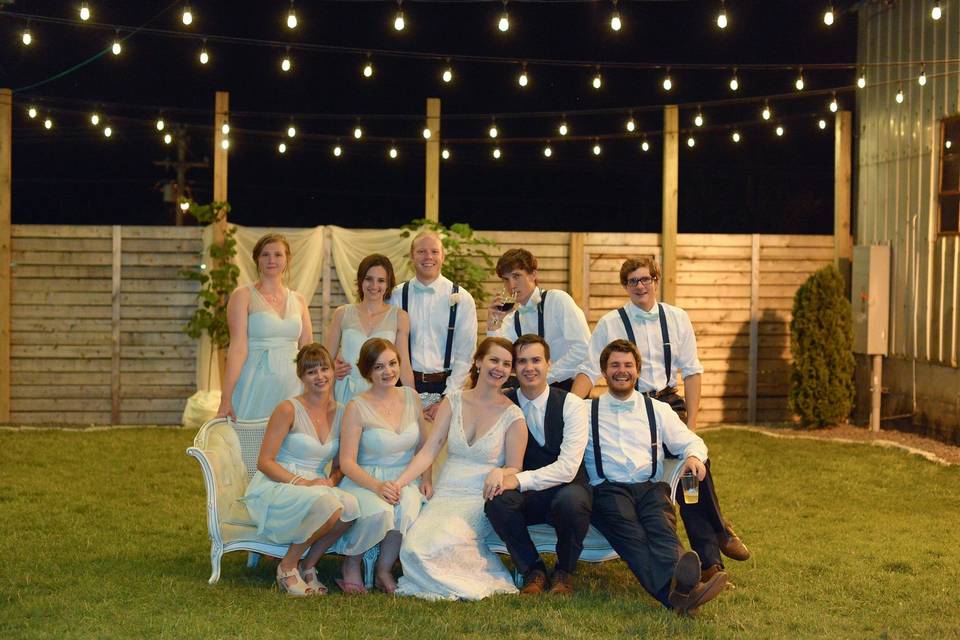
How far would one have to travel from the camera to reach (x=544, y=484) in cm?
545

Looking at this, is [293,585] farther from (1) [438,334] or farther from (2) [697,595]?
(2) [697,595]

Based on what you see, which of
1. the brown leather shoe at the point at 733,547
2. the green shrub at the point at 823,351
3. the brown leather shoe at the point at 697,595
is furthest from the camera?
the green shrub at the point at 823,351

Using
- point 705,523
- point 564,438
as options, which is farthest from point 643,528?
point 564,438

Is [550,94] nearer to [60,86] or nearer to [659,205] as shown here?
Result: [659,205]

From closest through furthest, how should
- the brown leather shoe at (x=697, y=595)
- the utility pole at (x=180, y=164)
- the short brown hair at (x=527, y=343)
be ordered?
1. the brown leather shoe at (x=697, y=595)
2. the short brown hair at (x=527, y=343)
3. the utility pole at (x=180, y=164)

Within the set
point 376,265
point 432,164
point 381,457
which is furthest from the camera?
point 432,164

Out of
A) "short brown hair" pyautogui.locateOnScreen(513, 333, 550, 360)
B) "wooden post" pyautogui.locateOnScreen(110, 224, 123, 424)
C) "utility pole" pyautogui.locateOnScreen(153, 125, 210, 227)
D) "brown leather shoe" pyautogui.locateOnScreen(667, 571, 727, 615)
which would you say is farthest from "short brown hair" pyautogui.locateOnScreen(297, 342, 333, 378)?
"utility pole" pyautogui.locateOnScreen(153, 125, 210, 227)

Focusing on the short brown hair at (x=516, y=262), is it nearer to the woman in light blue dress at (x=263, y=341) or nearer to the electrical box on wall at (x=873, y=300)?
the woman in light blue dress at (x=263, y=341)

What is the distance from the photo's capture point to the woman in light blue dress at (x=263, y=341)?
20.4ft

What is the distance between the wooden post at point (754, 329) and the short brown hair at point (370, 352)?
7191mm

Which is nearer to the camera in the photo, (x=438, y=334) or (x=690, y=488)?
(x=690, y=488)

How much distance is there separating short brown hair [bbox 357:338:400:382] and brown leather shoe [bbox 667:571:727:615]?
1.72m

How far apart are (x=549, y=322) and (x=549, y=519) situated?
4.20 ft

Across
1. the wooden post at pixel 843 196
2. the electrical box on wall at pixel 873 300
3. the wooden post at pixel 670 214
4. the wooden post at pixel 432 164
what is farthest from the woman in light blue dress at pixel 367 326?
the wooden post at pixel 843 196
